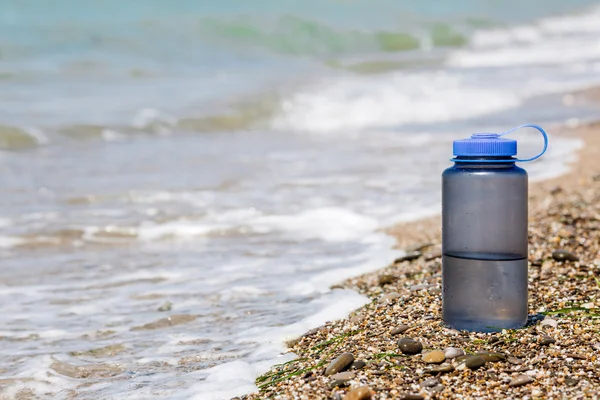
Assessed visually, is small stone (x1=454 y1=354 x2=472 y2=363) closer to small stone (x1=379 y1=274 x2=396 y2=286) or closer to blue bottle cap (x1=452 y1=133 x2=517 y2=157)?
blue bottle cap (x1=452 y1=133 x2=517 y2=157)

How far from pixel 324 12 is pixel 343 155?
27.5 meters

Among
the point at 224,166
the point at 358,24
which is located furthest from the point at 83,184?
the point at 358,24

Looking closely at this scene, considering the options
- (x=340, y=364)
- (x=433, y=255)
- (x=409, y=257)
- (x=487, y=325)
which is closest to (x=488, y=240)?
(x=487, y=325)

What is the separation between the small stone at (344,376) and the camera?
9.28 ft

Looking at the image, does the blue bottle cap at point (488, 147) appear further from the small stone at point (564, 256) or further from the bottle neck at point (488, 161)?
the small stone at point (564, 256)

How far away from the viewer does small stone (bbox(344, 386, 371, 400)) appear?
8.64 ft

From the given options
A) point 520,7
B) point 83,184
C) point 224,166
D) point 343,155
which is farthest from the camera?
point 520,7

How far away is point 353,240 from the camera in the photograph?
584 centimetres

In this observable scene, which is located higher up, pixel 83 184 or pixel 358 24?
pixel 358 24

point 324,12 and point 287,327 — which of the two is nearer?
point 287,327

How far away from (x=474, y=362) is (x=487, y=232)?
488 millimetres

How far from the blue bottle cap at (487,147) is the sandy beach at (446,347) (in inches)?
26.1

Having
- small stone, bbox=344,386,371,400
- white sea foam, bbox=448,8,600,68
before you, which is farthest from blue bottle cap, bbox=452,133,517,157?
white sea foam, bbox=448,8,600,68

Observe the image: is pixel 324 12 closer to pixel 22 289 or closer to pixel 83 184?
pixel 83 184
